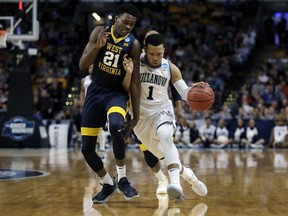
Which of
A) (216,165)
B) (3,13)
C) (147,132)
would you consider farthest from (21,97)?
(147,132)

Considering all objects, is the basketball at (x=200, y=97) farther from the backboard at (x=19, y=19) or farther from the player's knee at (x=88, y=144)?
the backboard at (x=19, y=19)

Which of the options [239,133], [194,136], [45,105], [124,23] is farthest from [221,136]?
[124,23]

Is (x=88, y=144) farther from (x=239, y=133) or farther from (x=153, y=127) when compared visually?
(x=239, y=133)

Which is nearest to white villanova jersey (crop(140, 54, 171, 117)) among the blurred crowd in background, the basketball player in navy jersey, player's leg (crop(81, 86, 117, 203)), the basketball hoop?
the basketball player in navy jersey

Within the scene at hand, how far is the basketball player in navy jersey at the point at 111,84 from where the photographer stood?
632 centimetres

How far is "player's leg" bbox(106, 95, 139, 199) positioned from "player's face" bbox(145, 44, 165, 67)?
1.58ft

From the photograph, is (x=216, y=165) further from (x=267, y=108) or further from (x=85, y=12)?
(x=85, y=12)

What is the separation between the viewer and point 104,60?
645 centimetres

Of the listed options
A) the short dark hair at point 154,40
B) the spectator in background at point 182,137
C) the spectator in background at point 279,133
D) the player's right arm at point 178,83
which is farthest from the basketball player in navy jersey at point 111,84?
the spectator in background at point 279,133

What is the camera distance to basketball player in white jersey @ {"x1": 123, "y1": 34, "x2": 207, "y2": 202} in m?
6.50

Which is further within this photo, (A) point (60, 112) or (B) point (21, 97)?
(A) point (60, 112)

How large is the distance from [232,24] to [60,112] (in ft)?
29.4

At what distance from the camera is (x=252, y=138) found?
17719mm

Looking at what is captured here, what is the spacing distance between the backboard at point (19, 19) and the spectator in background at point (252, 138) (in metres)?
6.50
